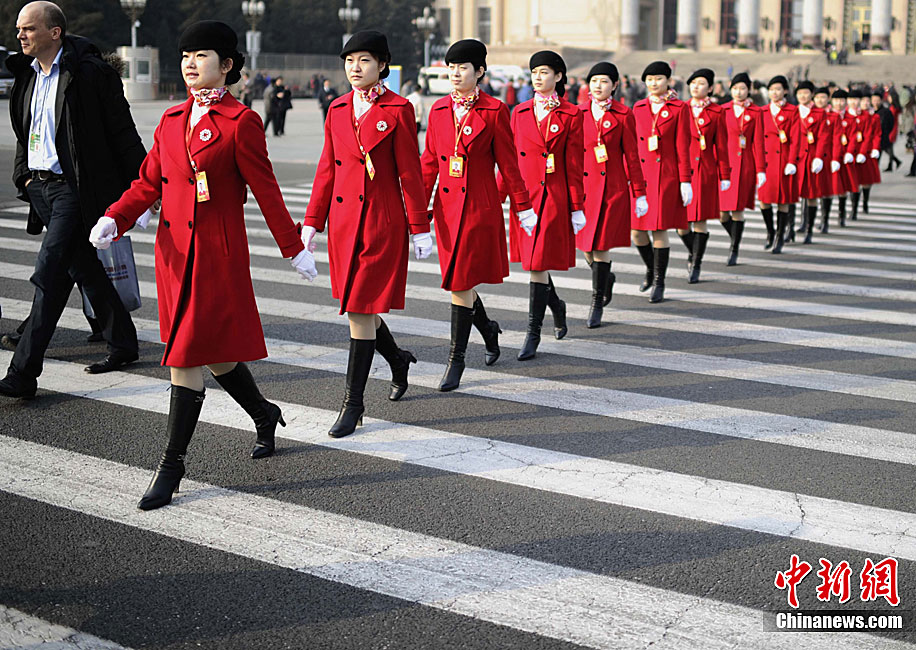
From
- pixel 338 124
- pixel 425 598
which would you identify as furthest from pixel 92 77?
pixel 425 598

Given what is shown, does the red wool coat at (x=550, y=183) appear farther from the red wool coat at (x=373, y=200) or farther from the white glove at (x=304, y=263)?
the white glove at (x=304, y=263)

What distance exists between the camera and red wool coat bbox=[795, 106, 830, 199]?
13594 millimetres

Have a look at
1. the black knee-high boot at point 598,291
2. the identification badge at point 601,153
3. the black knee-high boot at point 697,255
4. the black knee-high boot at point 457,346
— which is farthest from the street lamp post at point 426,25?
the black knee-high boot at point 457,346

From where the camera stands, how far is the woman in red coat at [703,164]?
10.6 m

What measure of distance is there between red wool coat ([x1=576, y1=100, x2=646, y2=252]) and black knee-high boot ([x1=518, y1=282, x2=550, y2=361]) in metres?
1.06

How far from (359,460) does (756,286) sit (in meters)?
6.27

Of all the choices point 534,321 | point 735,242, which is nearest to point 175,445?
point 534,321

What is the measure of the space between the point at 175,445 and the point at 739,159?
28.0ft

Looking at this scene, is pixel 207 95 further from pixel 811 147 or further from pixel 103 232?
pixel 811 147

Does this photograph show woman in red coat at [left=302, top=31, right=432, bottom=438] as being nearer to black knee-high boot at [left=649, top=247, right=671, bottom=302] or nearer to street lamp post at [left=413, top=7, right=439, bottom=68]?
black knee-high boot at [left=649, top=247, right=671, bottom=302]

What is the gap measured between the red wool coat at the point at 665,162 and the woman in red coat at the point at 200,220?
5372 mm

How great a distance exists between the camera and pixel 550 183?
7645 mm

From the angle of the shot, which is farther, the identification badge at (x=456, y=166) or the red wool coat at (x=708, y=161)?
the red wool coat at (x=708, y=161)

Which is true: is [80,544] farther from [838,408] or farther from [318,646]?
[838,408]
